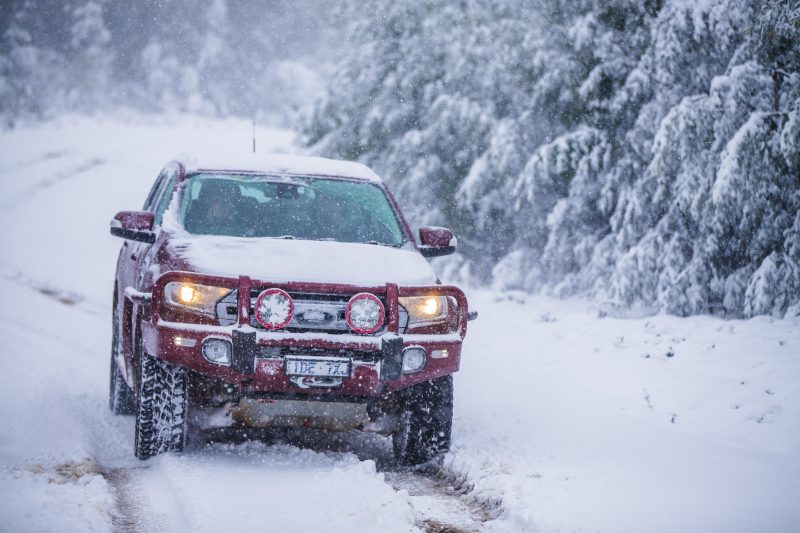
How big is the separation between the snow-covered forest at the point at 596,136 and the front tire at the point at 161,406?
6969mm

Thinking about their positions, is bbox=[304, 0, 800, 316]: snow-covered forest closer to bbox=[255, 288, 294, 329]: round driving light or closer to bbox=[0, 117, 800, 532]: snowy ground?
bbox=[0, 117, 800, 532]: snowy ground

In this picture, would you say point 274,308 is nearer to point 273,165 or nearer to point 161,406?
point 161,406

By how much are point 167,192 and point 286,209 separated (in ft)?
3.29

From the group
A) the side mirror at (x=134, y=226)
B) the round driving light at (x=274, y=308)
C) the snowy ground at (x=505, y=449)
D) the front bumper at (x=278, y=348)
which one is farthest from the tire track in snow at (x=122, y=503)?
the side mirror at (x=134, y=226)

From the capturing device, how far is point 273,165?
6.74 metres

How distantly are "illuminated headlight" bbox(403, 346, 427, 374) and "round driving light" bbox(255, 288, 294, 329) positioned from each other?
27.1 inches

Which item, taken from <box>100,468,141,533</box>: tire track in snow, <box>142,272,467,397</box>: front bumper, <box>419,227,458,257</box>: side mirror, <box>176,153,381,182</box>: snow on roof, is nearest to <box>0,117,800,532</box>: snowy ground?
<box>100,468,141,533</box>: tire track in snow

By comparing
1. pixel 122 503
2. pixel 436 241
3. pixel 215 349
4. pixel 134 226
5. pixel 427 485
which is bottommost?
pixel 427 485

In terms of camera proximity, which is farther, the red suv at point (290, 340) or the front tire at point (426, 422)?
the front tire at point (426, 422)

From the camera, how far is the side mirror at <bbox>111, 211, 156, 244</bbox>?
19.4 ft

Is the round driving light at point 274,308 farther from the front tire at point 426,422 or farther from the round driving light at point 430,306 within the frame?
the front tire at point 426,422

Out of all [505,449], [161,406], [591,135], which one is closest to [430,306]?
[505,449]

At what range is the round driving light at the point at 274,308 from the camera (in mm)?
5004

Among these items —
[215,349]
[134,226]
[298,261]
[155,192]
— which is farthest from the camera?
[155,192]
